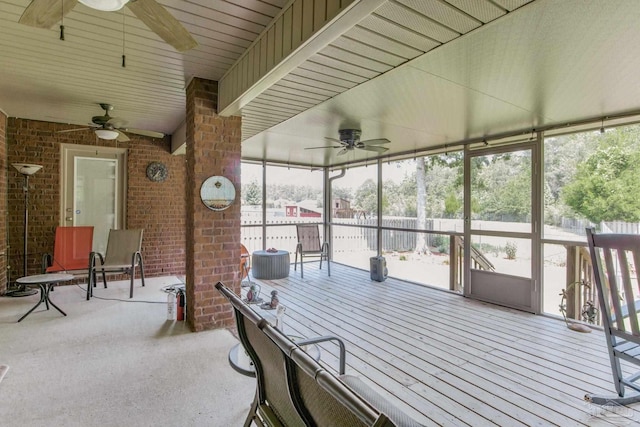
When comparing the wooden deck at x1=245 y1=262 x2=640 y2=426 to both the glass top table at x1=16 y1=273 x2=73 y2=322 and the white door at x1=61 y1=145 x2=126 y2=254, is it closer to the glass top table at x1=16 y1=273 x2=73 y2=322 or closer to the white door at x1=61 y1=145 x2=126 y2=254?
the glass top table at x1=16 y1=273 x2=73 y2=322

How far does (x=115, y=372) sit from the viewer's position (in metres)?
2.33

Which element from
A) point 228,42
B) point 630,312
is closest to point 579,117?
point 630,312

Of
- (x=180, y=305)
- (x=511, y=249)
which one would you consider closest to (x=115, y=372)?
(x=180, y=305)

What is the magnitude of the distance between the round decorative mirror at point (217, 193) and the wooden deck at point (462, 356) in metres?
1.46

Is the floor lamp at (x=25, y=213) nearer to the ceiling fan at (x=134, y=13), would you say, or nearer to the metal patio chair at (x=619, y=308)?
the ceiling fan at (x=134, y=13)

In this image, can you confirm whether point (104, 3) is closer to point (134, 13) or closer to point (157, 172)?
point (134, 13)

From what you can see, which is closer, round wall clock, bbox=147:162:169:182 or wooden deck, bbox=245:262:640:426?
wooden deck, bbox=245:262:640:426

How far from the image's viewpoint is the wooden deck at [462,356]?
6.79ft

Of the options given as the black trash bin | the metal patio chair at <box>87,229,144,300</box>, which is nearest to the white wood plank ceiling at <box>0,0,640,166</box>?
the metal patio chair at <box>87,229,144,300</box>

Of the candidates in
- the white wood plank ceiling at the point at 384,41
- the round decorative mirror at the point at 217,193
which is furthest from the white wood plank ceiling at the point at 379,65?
the round decorative mirror at the point at 217,193

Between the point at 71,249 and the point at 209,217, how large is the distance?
2881 mm

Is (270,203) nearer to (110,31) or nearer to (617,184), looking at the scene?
(110,31)

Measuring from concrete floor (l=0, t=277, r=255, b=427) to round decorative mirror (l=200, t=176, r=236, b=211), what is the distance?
4.06 feet

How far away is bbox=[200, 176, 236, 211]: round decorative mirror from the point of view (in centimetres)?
309
